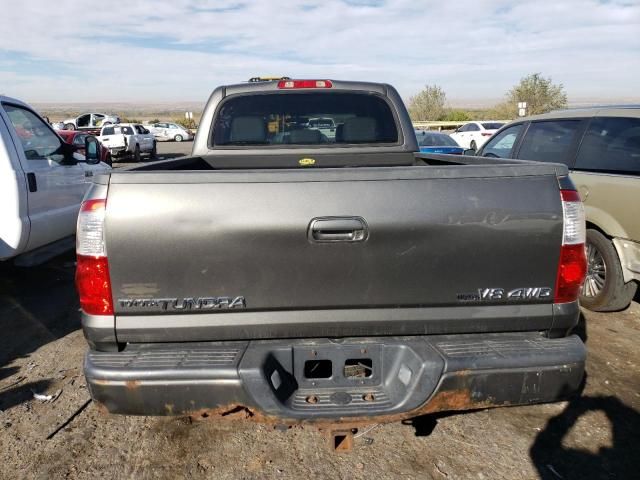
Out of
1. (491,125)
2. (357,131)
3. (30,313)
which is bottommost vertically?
(30,313)

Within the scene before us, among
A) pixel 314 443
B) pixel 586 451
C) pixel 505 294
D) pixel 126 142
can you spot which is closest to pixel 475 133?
pixel 126 142

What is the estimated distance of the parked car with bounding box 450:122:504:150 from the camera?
23261mm

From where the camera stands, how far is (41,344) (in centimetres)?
450

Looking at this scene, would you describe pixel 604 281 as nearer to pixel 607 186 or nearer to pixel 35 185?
pixel 607 186

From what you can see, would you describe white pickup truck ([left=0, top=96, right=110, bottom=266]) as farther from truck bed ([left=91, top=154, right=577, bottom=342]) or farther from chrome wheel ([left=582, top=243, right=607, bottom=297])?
chrome wheel ([left=582, top=243, right=607, bottom=297])

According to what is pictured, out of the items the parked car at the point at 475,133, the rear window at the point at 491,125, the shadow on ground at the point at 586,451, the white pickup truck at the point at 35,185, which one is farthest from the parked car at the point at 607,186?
the rear window at the point at 491,125

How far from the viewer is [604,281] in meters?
5.04

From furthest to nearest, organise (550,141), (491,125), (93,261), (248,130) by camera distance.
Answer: (491,125) → (550,141) → (248,130) → (93,261)

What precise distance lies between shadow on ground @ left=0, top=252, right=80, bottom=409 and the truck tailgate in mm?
2121

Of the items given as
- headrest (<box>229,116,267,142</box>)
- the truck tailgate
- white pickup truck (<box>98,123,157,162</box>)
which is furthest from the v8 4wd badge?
white pickup truck (<box>98,123,157,162</box>)

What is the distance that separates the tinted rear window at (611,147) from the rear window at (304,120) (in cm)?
223

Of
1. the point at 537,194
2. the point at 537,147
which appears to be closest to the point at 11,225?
the point at 537,194

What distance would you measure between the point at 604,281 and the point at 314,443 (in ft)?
11.3

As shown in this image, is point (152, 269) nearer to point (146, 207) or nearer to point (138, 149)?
point (146, 207)
